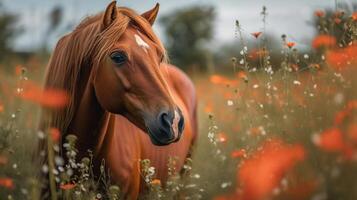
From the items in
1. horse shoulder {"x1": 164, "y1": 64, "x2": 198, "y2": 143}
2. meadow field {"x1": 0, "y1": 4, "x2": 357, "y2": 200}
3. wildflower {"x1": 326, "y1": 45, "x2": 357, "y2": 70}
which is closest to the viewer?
meadow field {"x1": 0, "y1": 4, "x2": 357, "y2": 200}

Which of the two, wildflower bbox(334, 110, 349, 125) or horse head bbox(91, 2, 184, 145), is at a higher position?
horse head bbox(91, 2, 184, 145)

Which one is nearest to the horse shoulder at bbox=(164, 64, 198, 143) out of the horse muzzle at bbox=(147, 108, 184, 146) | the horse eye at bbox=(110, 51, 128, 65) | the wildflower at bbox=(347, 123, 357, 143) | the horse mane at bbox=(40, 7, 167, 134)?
the horse mane at bbox=(40, 7, 167, 134)

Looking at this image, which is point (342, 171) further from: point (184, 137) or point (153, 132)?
point (184, 137)

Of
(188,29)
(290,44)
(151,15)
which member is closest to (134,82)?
(151,15)

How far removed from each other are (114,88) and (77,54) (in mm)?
382

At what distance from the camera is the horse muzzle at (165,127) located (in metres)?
3.60

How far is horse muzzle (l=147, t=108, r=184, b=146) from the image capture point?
360 centimetres

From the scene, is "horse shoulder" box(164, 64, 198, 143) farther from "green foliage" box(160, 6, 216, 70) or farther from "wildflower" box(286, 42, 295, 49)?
"green foliage" box(160, 6, 216, 70)

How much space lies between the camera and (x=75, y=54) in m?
4.00

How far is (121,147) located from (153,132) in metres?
0.70

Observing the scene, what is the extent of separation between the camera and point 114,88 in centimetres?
386

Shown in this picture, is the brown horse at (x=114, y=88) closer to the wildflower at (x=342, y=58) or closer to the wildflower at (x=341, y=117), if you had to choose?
the wildflower at (x=342, y=58)

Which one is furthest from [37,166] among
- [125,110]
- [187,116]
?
[187,116]

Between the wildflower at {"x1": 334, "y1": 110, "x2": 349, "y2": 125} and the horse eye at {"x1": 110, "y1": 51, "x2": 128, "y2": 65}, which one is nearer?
the wildflower at {"x1": 334, "y1": 110, "x2": 349, "y2": 125}
